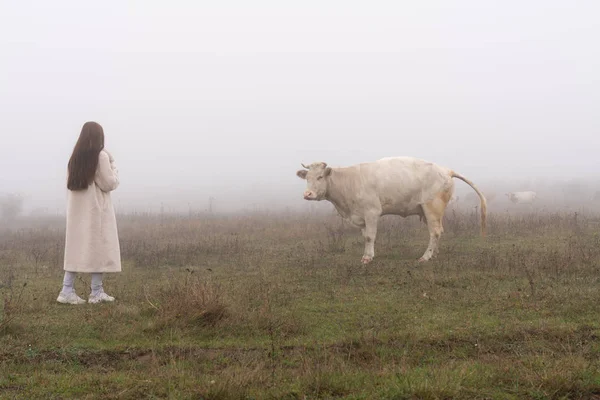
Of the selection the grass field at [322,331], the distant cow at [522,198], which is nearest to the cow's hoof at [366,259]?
the grass field at [322,331]

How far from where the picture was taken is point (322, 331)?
599 cm

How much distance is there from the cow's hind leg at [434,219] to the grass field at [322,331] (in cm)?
40

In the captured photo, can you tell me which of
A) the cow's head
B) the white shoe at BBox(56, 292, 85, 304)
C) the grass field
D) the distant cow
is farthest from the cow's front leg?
the distant cow

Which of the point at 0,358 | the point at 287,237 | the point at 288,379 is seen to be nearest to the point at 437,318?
the point at 288,379

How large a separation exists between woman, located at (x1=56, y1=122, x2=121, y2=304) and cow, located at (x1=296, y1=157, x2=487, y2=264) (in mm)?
4407

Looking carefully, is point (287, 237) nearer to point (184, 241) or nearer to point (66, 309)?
point (184, 241)

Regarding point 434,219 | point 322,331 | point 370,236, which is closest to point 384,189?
point 370,236

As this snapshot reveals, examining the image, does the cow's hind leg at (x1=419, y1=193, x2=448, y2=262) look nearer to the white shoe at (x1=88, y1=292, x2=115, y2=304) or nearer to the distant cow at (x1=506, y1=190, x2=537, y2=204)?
the white shoe at (x1=88, y1=292, x2=115, y2=304)

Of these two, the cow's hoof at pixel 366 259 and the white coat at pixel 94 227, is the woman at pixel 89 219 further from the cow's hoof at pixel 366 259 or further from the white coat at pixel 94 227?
the cow's hoof at pixel 366 259

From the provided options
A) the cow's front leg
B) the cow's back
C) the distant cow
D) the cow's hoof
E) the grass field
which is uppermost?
the cow's back

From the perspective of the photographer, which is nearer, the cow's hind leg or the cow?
the cow's hind leg

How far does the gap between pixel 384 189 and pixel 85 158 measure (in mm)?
5910

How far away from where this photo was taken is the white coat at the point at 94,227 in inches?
297

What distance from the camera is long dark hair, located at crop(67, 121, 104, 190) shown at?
7.64 m
